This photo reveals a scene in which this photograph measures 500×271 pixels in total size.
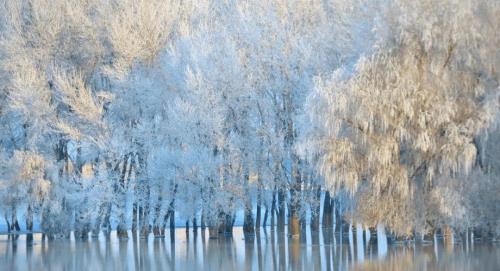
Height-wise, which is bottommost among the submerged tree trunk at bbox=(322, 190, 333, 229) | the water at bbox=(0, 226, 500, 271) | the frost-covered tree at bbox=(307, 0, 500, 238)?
the water at bbox=(0, 226, 500, 271)

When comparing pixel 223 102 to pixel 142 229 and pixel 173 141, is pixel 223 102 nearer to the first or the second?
pixel 173 141

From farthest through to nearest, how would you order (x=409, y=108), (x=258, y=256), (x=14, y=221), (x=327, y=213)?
(x=14, y=221), (x=327, y=213), (x=258, y=256), (x=409, y=108)

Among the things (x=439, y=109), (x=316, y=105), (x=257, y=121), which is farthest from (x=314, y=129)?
(x=257, y=121)

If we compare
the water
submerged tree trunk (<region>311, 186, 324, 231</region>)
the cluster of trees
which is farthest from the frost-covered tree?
submerged tree trunk (<region>311, 186, 324, 231</region>)

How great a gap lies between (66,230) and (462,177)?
21.6 meters

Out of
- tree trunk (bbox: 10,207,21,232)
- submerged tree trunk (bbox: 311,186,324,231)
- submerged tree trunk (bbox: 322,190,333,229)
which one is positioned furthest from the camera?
tree trunk (bbox: 10,207,21,232)

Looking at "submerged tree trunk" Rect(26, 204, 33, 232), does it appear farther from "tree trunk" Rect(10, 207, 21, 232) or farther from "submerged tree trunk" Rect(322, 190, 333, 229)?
"submerged tree trunk" Rect(322, 190, 333, 229)

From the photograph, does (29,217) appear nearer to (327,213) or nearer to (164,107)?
(164,107)

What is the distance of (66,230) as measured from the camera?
42.4 metres

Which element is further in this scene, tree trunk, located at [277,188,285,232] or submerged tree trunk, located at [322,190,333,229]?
submerged tree trunk, located at [322,190,333,229]

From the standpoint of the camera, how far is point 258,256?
28.0 metres

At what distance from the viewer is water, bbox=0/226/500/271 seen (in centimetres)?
2348

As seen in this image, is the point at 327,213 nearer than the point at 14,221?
Yes

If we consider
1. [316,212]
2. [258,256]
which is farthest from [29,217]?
[258,256]
